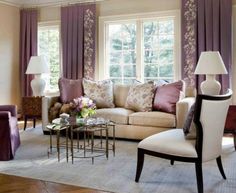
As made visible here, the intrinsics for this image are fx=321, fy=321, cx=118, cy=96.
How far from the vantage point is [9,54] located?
6.99 meters

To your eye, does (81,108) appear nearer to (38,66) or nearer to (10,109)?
(10,109)

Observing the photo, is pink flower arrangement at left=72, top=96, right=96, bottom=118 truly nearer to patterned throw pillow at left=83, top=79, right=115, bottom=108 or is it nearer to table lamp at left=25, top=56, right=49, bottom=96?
patterned throw pillow at left=83, top=79, right=115, bottom=108

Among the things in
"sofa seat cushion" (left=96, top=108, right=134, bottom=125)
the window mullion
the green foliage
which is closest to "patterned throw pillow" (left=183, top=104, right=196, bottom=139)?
"sofa seat cushion" (left=96, top=108, right=134, bottom=125)

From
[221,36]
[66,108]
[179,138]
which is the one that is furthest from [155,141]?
[221,36]

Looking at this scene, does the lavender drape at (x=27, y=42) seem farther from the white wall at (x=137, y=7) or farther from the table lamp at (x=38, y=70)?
the white wall at (x=137, y=7)

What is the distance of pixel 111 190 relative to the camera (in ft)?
9.49

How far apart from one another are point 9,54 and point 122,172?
465 centimetres

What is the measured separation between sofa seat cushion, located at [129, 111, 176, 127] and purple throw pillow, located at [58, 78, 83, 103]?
51.3 inches

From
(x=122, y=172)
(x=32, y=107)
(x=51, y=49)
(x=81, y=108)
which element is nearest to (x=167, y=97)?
(x=81, y=108)

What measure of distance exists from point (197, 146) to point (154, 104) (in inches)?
90.1

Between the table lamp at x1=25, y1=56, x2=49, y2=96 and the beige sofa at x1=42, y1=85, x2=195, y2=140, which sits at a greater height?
the table lamp at x1=25, y1=56, x2=49, y2=96

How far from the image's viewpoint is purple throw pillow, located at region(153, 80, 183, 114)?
4.79 m

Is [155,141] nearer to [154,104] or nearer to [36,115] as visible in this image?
[154,104]

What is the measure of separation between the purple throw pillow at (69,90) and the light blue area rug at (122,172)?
1467mm
